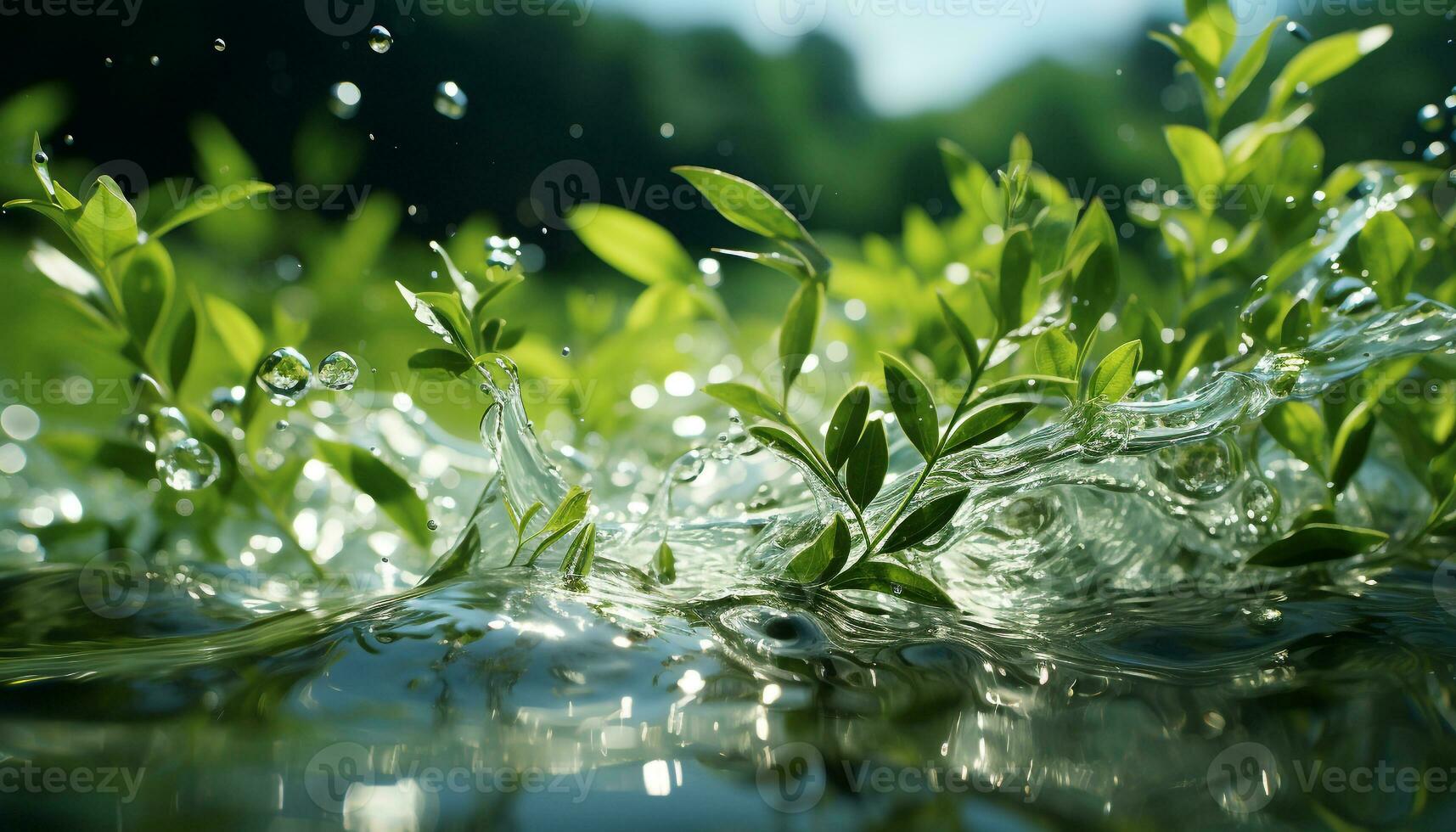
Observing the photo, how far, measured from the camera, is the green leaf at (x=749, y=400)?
0.42 metres

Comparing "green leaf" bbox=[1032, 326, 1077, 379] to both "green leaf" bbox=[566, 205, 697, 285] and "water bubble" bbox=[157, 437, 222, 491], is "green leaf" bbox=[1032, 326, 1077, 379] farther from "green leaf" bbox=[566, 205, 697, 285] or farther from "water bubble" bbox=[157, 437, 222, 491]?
"water bubble" bbox=[157, 437, 222, 491]

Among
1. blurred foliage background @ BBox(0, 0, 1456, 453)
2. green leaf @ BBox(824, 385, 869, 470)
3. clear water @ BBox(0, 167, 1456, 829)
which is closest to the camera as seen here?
clear water @ BBox(0, 167, 1456, 829)

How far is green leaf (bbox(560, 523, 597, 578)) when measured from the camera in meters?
0.41

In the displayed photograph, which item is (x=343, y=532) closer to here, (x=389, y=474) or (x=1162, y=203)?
(x=389, y=474)

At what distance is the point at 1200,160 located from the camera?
547mm

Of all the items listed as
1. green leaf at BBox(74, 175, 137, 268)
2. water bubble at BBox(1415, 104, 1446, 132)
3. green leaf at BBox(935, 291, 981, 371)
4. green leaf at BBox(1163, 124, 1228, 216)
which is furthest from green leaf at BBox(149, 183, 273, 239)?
water bubble at BBox(1415, 104, 1446, 132)

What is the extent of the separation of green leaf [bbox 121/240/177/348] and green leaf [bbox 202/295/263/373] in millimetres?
49

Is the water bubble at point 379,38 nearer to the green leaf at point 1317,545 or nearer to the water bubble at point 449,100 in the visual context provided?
the water bubble at point 449,100

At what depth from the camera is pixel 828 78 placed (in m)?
2.07

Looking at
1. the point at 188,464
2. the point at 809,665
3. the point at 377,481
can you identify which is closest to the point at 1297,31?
the point at 809,665

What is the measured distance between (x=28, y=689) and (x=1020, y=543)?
413 mm

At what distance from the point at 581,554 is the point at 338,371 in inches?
6.9

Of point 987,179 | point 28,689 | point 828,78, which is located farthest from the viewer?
point 828,78

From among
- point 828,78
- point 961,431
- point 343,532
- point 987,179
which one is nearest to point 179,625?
point 343,532
